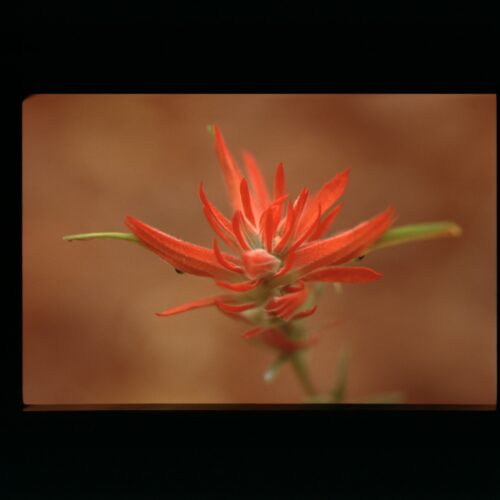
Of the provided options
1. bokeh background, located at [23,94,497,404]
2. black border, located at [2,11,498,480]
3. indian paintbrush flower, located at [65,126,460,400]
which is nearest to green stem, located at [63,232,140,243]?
indian paintbrush flower, located at [65,126,460,400]

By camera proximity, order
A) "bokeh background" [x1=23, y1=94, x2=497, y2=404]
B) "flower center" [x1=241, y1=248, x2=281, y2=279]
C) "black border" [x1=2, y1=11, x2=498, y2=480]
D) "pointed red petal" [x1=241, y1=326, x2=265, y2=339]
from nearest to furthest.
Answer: "flower center" [x1=241, y1=248, x2=281, y2=279], "pointed red petal" [x1=241, y1=326, x2=265, y2=339], "black border" [x1=2, y1=11, x2=498, y2=480], "bokeh background" [x1=23, y1=94, x2=497, y2=404]

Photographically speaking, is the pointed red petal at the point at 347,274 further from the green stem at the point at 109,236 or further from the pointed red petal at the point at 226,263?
the green stem at the point at 109,236

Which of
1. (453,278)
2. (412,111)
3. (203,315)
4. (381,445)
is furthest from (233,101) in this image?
(381,445)

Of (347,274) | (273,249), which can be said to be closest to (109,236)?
(273,249)

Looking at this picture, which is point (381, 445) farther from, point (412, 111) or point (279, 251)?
point (412, 111)

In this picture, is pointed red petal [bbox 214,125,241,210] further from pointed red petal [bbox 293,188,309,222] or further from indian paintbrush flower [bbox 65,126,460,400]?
pointed red petal [bbox 293,188,309,222]

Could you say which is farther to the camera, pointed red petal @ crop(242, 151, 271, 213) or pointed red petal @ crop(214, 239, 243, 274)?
pointed red petal @ crop(242, 151, 271, 213)
